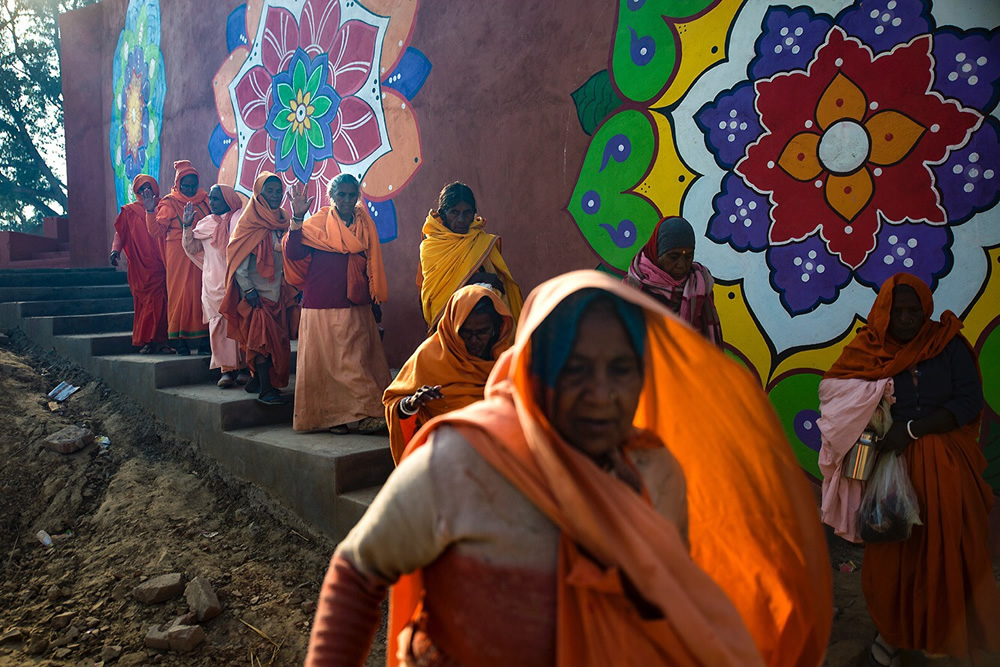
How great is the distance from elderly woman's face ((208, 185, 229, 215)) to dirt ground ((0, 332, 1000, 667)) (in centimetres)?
207

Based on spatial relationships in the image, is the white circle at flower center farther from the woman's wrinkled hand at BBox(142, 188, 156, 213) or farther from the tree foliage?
the tree foliage

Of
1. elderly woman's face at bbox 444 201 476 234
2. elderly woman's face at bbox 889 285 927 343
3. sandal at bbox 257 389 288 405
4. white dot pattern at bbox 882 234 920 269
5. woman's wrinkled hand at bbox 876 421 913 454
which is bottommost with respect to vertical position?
sandal at bbox 257 389 288 405

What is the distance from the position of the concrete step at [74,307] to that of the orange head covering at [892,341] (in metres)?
8.80

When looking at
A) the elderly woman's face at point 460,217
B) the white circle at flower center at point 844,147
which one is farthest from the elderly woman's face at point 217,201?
the white circle at flower center at point 844,147

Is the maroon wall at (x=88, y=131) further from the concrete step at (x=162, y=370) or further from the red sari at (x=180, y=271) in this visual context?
the concrete step at (x=162, y=370)

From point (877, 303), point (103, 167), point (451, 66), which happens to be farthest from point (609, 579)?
point (103, 167)

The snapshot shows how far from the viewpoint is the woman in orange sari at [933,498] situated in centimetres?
343

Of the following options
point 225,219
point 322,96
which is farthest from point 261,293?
point 322,96

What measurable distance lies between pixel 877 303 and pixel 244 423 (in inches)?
184

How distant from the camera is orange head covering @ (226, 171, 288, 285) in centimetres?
591

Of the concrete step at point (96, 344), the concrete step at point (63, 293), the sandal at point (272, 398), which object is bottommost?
the sandal at point (272, 398)

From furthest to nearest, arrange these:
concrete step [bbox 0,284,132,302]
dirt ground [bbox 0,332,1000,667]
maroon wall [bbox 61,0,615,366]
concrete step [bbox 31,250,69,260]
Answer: concrete step [bbox 31,250,69,260] → concrete step [bbox 0,284,132,302] → maroon wall [bbox 61,0,615,366] → dirt ground [bbox 0,332,1000,667]

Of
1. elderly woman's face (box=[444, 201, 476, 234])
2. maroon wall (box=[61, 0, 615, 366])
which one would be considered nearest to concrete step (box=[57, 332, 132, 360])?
maroon wall (box=[61, 0, 615, 366])

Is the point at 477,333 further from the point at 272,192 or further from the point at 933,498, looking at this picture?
the point at 272,192
